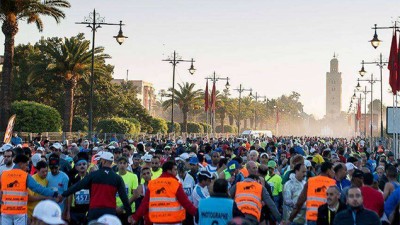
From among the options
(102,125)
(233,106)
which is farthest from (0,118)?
(233,106)

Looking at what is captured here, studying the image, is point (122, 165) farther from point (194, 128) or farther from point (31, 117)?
point (194, 128)

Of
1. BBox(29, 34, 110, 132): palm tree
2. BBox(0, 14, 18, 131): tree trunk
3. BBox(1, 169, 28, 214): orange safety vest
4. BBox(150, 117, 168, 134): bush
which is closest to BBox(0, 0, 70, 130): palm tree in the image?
BBox(0, 14, 18, 131): tree trunk

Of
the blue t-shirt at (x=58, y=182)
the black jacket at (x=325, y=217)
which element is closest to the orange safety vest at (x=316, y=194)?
the black jacket at (x=325, y=217)

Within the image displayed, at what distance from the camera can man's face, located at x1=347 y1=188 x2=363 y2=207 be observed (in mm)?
7973

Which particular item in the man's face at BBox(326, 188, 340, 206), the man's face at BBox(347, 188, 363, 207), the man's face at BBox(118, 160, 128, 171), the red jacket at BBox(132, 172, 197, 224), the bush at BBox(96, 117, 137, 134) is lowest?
the red jacket at BBox(132, 172, 197, 224)

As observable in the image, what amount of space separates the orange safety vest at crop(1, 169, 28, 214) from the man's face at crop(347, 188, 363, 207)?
4.94 m

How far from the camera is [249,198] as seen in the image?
33.2 feet

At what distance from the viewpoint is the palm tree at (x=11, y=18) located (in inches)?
1449

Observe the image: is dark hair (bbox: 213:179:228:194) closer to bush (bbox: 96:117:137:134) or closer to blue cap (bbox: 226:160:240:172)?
blue cap (bbox: 226:160:240:172)

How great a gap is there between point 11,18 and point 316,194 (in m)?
29.1

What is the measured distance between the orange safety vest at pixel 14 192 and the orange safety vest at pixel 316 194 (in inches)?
157

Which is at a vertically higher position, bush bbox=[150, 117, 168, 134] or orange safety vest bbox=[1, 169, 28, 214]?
bush bbox=[150, 117, 168, 134]

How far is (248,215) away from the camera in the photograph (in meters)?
10.0

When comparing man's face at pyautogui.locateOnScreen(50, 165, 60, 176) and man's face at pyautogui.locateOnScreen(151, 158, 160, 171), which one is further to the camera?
man's face at pyautogui.locateOnScreen(151, 158, 160, 171)
